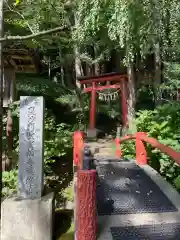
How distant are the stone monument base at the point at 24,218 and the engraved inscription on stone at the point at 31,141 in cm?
22

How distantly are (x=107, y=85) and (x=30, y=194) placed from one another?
956 centimetres

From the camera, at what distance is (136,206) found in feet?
10.7

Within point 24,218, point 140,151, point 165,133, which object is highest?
point 165,133

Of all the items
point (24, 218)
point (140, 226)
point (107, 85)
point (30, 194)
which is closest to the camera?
point (140, 226)

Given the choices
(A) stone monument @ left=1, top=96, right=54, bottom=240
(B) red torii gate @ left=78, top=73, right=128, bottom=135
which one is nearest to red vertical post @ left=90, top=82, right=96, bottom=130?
(B) red torii gate @ left=78, top=73, right=128, bottom=135

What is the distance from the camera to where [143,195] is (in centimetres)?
360

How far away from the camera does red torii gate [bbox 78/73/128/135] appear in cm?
1229

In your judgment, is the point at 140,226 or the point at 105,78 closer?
the point at 140,226

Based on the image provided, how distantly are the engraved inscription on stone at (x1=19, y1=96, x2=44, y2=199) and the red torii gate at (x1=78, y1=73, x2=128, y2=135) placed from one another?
8.54 meters

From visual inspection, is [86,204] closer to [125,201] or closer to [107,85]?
[125,201]

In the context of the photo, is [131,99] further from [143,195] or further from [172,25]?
[143,195]

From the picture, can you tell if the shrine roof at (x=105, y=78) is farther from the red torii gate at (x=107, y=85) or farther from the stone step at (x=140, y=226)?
the stone step at (x=140, y=226)

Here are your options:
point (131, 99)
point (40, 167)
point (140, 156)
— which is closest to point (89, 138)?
point (131, 99)

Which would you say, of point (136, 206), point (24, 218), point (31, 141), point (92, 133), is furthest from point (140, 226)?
point (92, 133)
